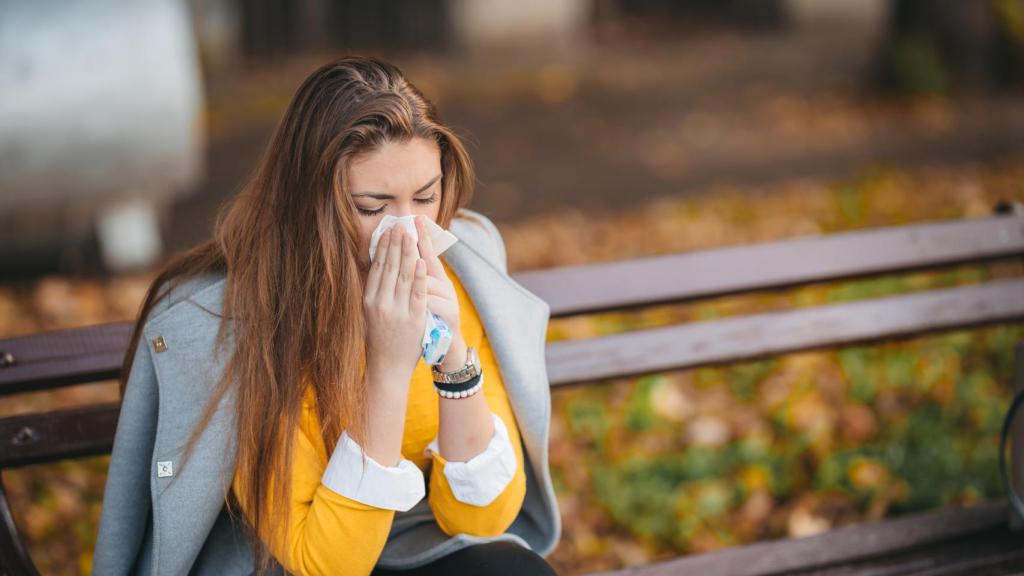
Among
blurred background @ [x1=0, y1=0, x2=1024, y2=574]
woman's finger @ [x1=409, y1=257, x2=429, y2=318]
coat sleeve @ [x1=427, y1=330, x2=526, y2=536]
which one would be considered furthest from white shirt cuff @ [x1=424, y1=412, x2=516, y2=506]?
blurred background @ [x1=0, y1=0, x2=1024, y2=574]

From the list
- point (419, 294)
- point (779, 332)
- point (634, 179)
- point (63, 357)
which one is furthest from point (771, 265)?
point (634, 179)

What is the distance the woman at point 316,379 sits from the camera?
6.02 feet

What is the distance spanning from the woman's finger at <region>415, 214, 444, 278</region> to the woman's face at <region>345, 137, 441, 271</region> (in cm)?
3

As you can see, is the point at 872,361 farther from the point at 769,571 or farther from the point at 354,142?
the point at 354,142

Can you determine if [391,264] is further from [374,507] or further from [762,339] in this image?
[762,339]

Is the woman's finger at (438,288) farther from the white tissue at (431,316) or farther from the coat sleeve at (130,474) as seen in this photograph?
the coat sleeve at (130,474)

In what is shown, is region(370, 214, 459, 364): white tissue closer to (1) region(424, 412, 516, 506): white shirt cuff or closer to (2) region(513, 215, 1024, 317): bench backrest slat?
(1) region(424, 412, 516, 506): white shirt cuff

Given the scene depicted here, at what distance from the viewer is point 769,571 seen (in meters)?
2.56

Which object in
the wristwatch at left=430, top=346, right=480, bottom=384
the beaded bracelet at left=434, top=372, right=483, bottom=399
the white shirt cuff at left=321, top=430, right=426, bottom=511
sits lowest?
the white shirt cuff at left=321, top=430, right=426, bottom=511

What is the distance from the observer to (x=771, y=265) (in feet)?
9.39

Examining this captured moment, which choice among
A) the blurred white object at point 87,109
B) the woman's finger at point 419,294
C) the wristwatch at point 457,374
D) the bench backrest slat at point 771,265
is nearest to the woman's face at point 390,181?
the woman's finger at point 419,294

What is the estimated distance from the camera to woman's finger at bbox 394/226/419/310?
1.79m

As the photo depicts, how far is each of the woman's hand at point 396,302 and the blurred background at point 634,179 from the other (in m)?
0.44

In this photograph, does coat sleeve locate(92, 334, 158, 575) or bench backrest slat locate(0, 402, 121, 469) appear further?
bench backrest slat locate(0, 402, 121, 469)
